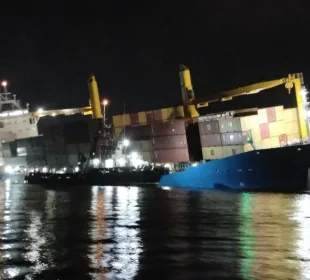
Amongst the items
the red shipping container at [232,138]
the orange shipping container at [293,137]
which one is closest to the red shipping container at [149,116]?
the red shipping container at [232,138]

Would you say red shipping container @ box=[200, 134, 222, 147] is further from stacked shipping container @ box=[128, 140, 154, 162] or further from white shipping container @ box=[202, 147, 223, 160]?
stacked shipping container @ box=[128, 140, 154, 162]

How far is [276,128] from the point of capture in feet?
145

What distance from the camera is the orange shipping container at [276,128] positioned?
144 ft

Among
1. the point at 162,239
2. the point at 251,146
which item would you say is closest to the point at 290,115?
the point at 251,146

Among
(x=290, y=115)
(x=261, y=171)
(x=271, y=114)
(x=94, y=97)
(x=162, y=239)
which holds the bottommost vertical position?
(x=162, y=239)

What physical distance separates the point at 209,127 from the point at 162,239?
25.3 meters

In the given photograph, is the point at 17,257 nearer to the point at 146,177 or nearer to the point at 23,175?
the point at 146,177

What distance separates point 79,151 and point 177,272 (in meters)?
51.0

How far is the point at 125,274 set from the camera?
52.9 ft

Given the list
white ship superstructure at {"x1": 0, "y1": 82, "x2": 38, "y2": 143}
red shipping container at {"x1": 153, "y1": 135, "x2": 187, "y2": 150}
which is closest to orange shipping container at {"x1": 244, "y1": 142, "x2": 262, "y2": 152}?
red shipping container at {"x1": 153, "y1": 135, "x2": 187, "y2": 150}

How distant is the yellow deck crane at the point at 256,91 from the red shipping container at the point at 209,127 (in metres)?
5.12

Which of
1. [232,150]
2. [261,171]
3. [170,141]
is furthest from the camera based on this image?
[170,141]

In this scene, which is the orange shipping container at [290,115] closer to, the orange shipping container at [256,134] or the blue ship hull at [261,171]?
the orange shipping container at [256,134]

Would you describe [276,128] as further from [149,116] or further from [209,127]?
[149,116]
